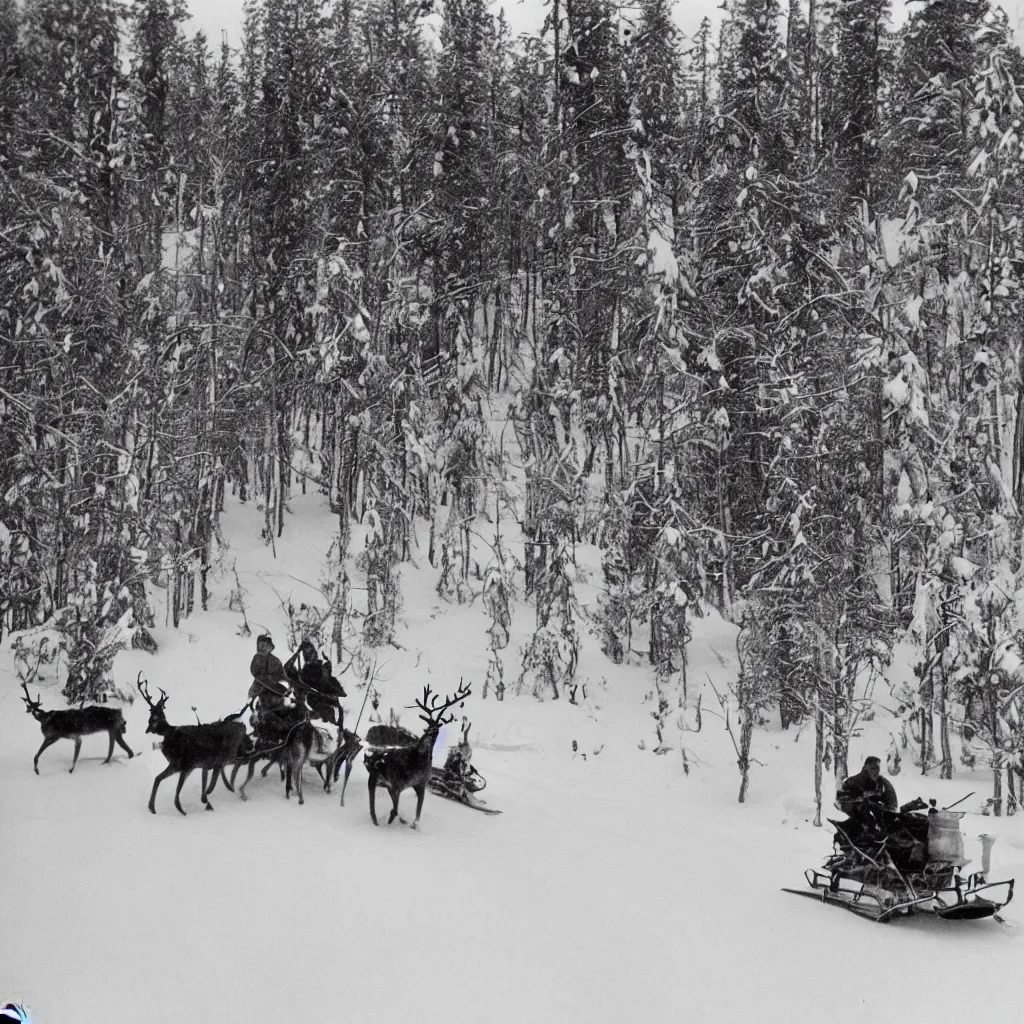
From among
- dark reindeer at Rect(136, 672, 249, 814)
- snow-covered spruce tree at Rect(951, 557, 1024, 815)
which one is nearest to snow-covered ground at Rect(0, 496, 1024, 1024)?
dark reindeer at Rect(136, 672, 249, 814)

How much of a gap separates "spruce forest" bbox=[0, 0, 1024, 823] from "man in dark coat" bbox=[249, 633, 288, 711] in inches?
188

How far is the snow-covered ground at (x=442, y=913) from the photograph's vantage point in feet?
23.8

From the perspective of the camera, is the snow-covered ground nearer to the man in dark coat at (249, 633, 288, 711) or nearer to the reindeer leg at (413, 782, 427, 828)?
the reindeer leg at (413, 782, 427, 828)

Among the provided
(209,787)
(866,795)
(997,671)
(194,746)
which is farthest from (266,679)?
(997,671)

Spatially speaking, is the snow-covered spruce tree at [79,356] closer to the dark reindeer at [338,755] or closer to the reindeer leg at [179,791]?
the dark reindeer at [338,755]

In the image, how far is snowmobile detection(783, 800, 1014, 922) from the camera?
9922 millimetres

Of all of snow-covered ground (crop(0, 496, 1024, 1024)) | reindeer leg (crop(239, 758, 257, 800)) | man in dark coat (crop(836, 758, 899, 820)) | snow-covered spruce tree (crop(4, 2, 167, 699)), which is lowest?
snow-covered ground (crop(0, 496, 1024, 1024))

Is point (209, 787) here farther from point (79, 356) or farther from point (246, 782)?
point (79, 356)

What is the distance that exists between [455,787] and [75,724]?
5.06 meters

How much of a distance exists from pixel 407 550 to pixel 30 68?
669 inches

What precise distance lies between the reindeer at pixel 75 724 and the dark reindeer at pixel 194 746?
80.0 inches

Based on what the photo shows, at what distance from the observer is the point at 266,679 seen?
13.1 meters

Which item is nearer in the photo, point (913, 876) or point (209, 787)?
point (913, 876)

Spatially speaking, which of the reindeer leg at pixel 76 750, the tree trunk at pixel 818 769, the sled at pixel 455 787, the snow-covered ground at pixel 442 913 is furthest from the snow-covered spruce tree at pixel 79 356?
the tree trunk at pixel 818 769
